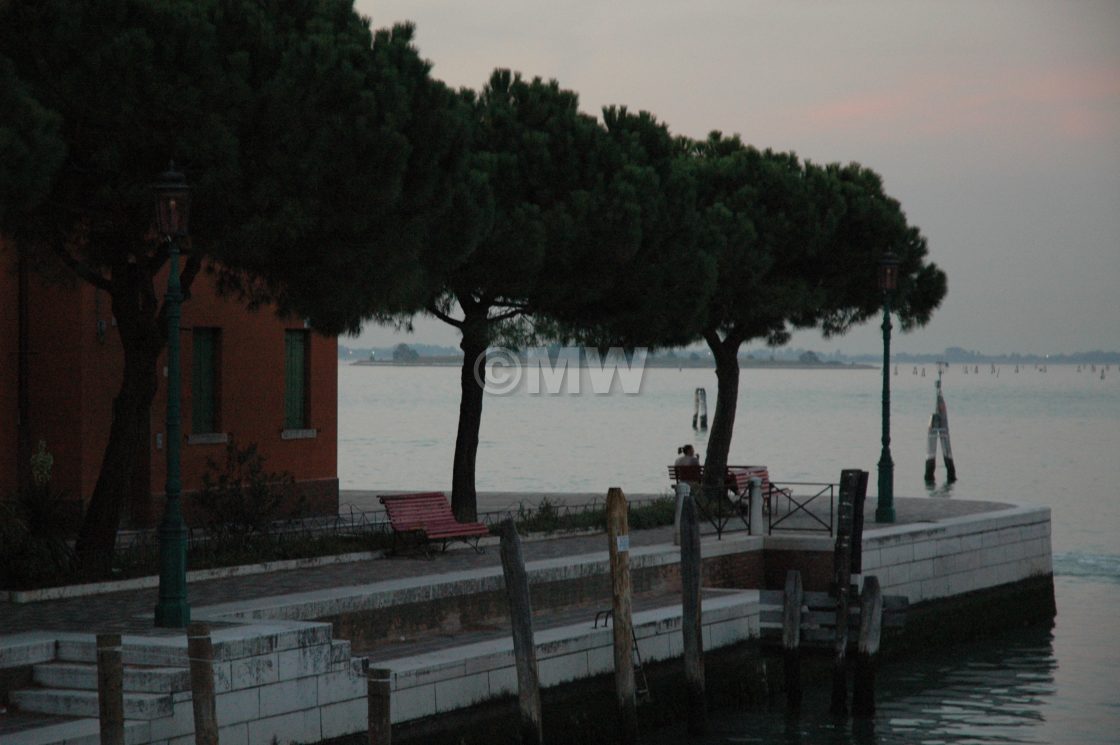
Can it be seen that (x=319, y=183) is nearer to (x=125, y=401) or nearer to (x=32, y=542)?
→ (x=125, y=401)

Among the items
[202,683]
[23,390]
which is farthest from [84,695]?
[23,390]

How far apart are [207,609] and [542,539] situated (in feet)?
30.5

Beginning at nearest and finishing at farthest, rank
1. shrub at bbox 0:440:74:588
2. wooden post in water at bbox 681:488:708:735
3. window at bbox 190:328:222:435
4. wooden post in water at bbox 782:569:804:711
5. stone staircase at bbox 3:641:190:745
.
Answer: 1. stone staircase at bbox 3:641:190:745
2. shrub at bbox 0:440:74:588
3. wooden post in water at bbox 681:488:708:735
4. wooden post in water at bbox 782:569:804:711
5. window at bbox 190:328:222:435

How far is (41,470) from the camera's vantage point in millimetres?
21094

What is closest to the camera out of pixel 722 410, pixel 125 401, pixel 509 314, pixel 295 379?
pixel 125 401

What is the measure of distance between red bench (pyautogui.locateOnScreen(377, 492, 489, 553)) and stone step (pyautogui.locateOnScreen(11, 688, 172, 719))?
829 cm

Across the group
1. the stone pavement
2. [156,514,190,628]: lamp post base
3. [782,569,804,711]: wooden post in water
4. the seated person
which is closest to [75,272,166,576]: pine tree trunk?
the stone pavement

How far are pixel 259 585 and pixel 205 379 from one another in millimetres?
7551

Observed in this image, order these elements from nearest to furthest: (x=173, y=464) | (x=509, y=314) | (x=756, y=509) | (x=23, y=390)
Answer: (x=173, y=464), (x=23, y=390), (x=756, y=509), (x=509, y=314)

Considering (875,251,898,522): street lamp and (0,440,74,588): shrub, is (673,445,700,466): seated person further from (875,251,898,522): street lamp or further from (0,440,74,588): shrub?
(0,440,74,588): shrub

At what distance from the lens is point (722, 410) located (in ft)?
103

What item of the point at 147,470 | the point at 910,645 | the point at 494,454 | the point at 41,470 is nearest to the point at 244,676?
the point at 41,470

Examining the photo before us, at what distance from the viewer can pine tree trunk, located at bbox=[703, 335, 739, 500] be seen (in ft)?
99.0

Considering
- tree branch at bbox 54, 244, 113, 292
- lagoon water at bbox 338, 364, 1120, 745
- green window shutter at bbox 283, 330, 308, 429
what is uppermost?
tree branch at bbox 54, 244, 113, 292
